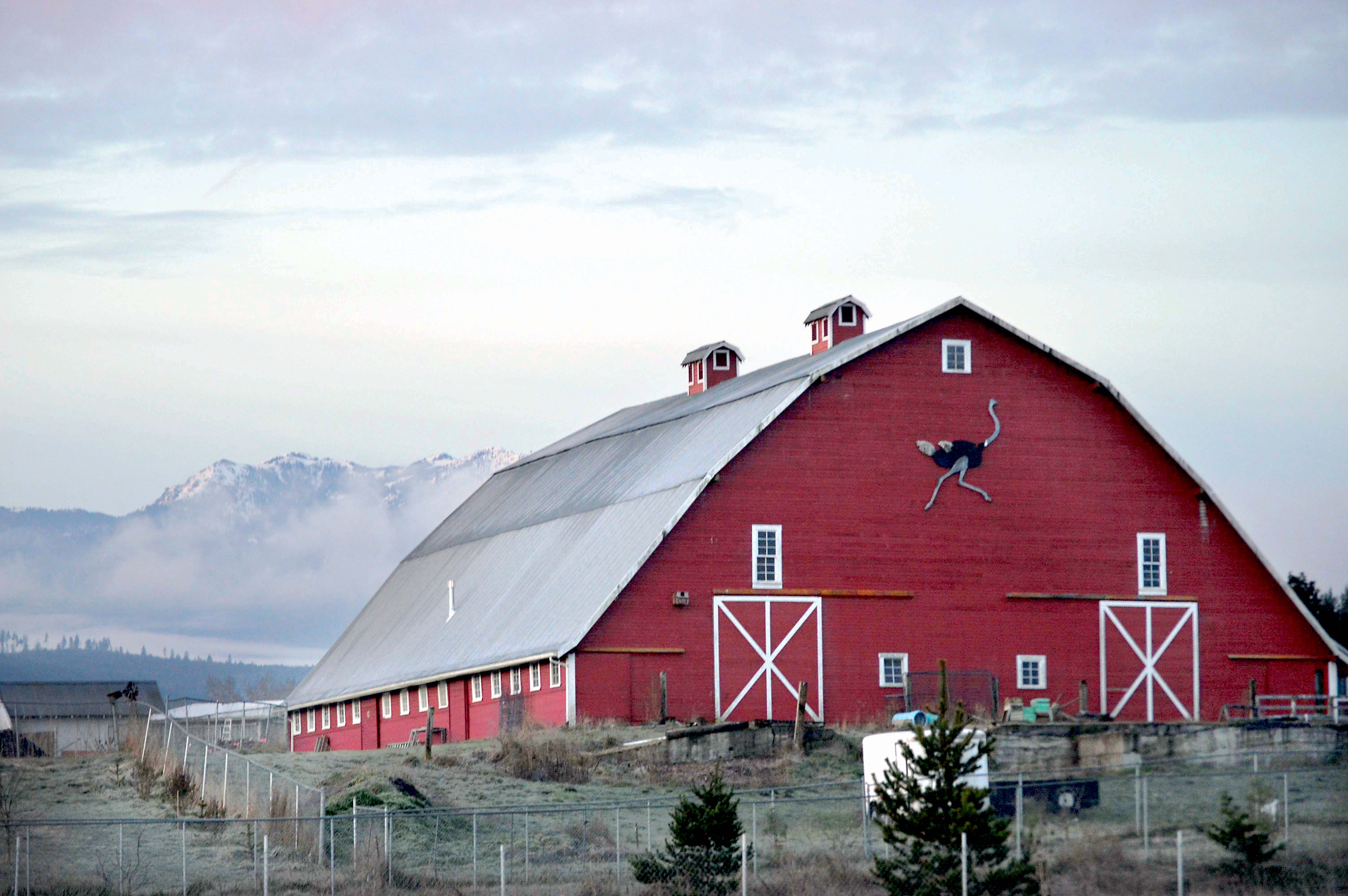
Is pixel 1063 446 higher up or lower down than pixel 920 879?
higher up

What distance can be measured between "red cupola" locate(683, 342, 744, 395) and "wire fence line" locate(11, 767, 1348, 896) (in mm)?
27396

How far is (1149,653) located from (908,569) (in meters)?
6.32

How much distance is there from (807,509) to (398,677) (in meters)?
14.7

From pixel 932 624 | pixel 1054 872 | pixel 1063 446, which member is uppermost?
pixel 1063 446

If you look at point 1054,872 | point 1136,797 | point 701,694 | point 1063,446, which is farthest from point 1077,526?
point 1054,872

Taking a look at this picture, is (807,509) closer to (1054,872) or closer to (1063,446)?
(1063,446)

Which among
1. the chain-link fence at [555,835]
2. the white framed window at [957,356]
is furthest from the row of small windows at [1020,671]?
the chain-link fence at [555,835]

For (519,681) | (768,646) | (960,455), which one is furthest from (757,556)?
(519,681)

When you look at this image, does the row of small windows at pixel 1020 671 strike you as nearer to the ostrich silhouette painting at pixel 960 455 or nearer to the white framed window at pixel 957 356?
the ostrich silhouette painting at pixel 960 455

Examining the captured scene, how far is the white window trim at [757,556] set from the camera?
1914 inches

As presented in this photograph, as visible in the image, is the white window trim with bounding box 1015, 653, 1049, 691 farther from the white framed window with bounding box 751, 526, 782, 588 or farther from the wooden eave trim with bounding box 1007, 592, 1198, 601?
the white framed window with bounding box 751, 526, 782, 588

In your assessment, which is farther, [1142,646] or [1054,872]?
[1142,646]

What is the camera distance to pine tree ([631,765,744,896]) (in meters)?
29.5

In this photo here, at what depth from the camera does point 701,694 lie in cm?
4750
